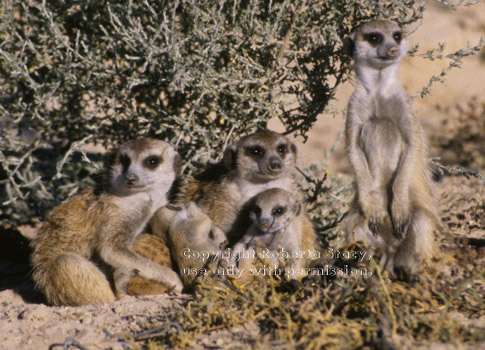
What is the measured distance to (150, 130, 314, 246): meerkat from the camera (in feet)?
11.9

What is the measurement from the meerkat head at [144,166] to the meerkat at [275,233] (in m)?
0.67

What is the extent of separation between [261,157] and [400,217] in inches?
37.0

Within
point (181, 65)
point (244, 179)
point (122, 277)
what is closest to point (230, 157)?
point (244, 179)

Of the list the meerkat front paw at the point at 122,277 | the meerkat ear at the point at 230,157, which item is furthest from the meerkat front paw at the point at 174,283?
the meerkat ear at the point at 230,157

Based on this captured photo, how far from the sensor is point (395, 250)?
11.1 feet

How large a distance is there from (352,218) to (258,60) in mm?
1560

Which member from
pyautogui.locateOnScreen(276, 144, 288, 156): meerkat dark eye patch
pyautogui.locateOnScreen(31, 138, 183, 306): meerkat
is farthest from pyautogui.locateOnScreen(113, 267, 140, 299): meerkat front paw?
pyautogui.locateOnScreen(276, 144, 288, 156): meerkat dark eye patch

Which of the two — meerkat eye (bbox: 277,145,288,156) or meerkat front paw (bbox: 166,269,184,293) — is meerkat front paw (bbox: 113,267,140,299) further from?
meerkat eye (bbox: 277,145,288,156)

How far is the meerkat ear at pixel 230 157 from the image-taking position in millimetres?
3727

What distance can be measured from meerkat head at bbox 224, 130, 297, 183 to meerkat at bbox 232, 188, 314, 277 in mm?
170

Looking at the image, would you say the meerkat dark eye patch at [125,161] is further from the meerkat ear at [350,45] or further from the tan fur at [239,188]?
the meerkat ear at [350,45]

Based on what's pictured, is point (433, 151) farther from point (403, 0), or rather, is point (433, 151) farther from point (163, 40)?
point (163, 40)

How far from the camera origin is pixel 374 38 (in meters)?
3.50

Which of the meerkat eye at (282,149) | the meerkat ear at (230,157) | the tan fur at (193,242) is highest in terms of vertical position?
the meerkat eye at (282,149)
